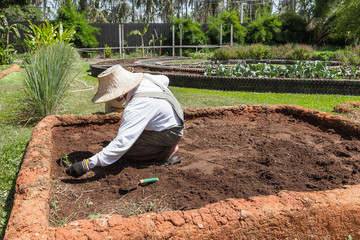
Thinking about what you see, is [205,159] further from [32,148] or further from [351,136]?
[351,136]

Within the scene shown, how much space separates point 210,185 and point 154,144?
774mm

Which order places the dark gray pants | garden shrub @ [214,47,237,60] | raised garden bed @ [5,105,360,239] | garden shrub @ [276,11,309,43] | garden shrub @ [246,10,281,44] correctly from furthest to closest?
garden shrub @ [276,11,309,43], garden shrub @ [246,10,281,44], garden shrub @ [214,47,237,60], the dark gray pants, raised garden bed @ [5,105,360,239]

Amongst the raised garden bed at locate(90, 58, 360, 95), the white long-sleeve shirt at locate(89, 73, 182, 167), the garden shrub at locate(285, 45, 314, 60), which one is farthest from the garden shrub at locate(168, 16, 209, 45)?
the white long-sleeve shirt at locate(89, 73, 182, 167)

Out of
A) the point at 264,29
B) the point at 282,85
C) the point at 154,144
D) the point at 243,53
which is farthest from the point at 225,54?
the point at 154,144

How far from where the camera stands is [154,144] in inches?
138

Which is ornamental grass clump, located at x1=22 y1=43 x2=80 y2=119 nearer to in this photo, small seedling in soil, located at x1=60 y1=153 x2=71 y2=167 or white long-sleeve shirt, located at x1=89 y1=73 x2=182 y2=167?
small seedling in soil, located at x1=60 y1=153 x2=71 y2=167

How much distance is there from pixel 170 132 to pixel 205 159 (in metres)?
0.55

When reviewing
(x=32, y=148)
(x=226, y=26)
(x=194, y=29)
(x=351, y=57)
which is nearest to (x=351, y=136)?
(x=32, y=148)

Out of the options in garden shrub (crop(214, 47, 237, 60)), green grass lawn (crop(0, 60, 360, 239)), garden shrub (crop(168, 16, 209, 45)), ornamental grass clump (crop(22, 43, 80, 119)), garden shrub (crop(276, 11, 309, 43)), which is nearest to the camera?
green grass lawn (crop(0, 60, 360, 239))

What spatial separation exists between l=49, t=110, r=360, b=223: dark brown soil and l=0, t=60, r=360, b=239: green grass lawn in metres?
0.46

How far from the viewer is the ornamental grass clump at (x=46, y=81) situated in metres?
5.04

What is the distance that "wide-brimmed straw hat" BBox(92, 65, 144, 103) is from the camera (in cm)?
325

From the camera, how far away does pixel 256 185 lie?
301cm

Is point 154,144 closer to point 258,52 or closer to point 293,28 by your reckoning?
point 258,52
